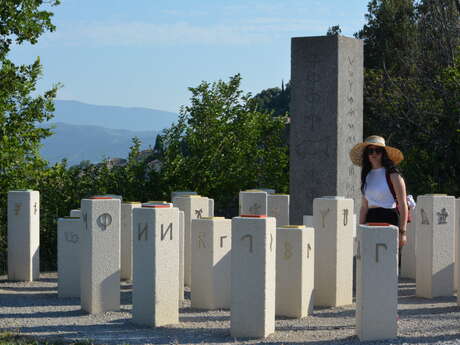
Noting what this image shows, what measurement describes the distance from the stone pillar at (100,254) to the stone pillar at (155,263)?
2.72 feet

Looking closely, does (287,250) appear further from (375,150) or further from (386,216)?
(375,150)

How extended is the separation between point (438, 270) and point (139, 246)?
4121 mm

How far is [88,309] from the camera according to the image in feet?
28.4

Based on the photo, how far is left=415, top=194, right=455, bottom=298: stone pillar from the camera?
31.9 ft

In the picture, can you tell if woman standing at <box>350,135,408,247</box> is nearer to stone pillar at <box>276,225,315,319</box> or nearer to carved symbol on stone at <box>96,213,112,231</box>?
stone pillar at <box>276,225,315,319</box>

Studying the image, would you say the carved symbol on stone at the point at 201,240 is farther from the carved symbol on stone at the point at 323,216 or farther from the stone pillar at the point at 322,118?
the stone pillar at the point at 322,118

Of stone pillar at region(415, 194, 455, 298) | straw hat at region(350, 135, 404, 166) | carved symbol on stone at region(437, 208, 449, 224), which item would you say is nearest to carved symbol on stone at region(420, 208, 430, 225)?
stone pillar at region(415, 194, 455, 298)

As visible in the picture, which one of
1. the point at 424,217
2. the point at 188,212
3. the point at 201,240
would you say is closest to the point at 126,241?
the point at 188,212

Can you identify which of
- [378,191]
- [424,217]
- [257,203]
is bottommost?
[424,217]

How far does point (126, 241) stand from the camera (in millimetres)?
10906

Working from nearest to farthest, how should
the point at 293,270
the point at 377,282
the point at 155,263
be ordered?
the point at 377,282, the point at 155,263, the point at 293,270

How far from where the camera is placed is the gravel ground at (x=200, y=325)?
7215 mm

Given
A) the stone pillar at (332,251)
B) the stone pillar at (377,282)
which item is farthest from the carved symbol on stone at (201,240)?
the stone pillar at (377,282)

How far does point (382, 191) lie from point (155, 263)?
2500 mm
